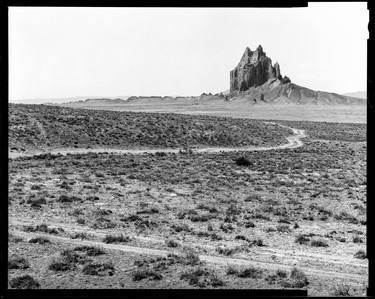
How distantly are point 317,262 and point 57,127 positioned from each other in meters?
54.4

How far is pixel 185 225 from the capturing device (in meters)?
17.6

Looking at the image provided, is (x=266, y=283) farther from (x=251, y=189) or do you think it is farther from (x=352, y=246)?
(x=251, y=189)

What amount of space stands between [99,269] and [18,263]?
7.93 feet

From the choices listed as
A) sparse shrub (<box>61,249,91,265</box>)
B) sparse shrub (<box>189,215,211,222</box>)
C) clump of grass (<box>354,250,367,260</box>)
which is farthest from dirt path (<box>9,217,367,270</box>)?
sparse shrub (<box>189,215,211,222</box>)

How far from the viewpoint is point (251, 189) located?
95.1 feet

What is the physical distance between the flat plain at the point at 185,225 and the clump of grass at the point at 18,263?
0.03 metres

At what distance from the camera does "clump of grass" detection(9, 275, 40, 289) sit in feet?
33.9

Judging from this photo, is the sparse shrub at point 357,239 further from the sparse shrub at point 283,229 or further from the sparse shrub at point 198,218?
the sparse shrub at point 198,218

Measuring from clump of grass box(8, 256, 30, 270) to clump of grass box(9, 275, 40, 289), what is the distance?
3.50 ft

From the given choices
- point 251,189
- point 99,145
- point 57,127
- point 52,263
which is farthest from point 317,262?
point 57,127

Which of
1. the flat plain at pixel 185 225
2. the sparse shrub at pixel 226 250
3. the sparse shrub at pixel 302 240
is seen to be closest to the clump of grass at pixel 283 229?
the flat plain at pixel 185 225

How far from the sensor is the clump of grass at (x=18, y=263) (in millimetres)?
11797

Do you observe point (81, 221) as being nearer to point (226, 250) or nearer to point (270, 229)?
point (226, 250)
